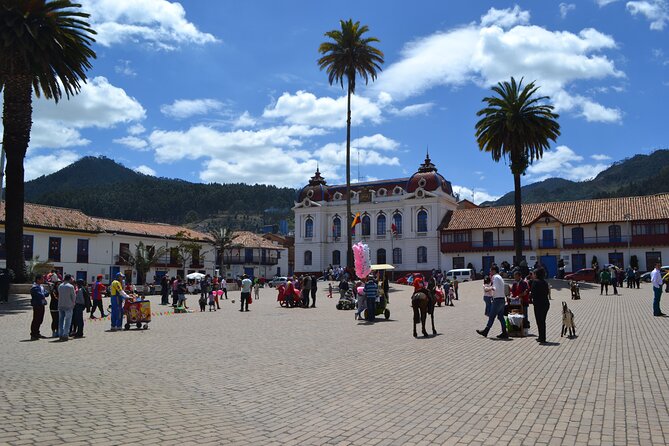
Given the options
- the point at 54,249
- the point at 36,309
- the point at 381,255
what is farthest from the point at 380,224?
the point at 36,309

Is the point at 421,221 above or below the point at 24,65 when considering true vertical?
below

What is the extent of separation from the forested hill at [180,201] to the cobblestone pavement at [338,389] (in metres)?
117

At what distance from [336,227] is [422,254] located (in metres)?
11.2

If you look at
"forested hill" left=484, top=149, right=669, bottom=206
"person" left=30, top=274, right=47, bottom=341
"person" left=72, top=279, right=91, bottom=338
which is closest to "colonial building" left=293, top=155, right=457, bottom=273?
"person" left=72, top=279, right=91, bottom=338

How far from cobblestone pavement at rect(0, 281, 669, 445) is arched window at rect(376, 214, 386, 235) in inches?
1962

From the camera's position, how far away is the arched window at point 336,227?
218ft

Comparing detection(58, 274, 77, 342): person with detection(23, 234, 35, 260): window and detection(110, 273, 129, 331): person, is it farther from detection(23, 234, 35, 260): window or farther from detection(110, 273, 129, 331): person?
detection(23, 234, 35, 260): window

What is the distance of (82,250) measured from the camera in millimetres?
51000

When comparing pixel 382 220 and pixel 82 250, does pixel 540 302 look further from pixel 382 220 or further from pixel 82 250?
pixel 382 220

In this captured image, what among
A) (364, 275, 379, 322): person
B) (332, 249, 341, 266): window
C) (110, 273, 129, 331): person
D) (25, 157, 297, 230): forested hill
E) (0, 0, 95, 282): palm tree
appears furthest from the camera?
(25, 157, 297, 230): forested hill

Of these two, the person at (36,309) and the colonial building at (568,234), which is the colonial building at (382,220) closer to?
the colonial building at (568,234)

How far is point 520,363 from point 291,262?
7742cm

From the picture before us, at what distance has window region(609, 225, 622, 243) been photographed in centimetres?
5038

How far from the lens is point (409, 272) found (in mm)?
61125
